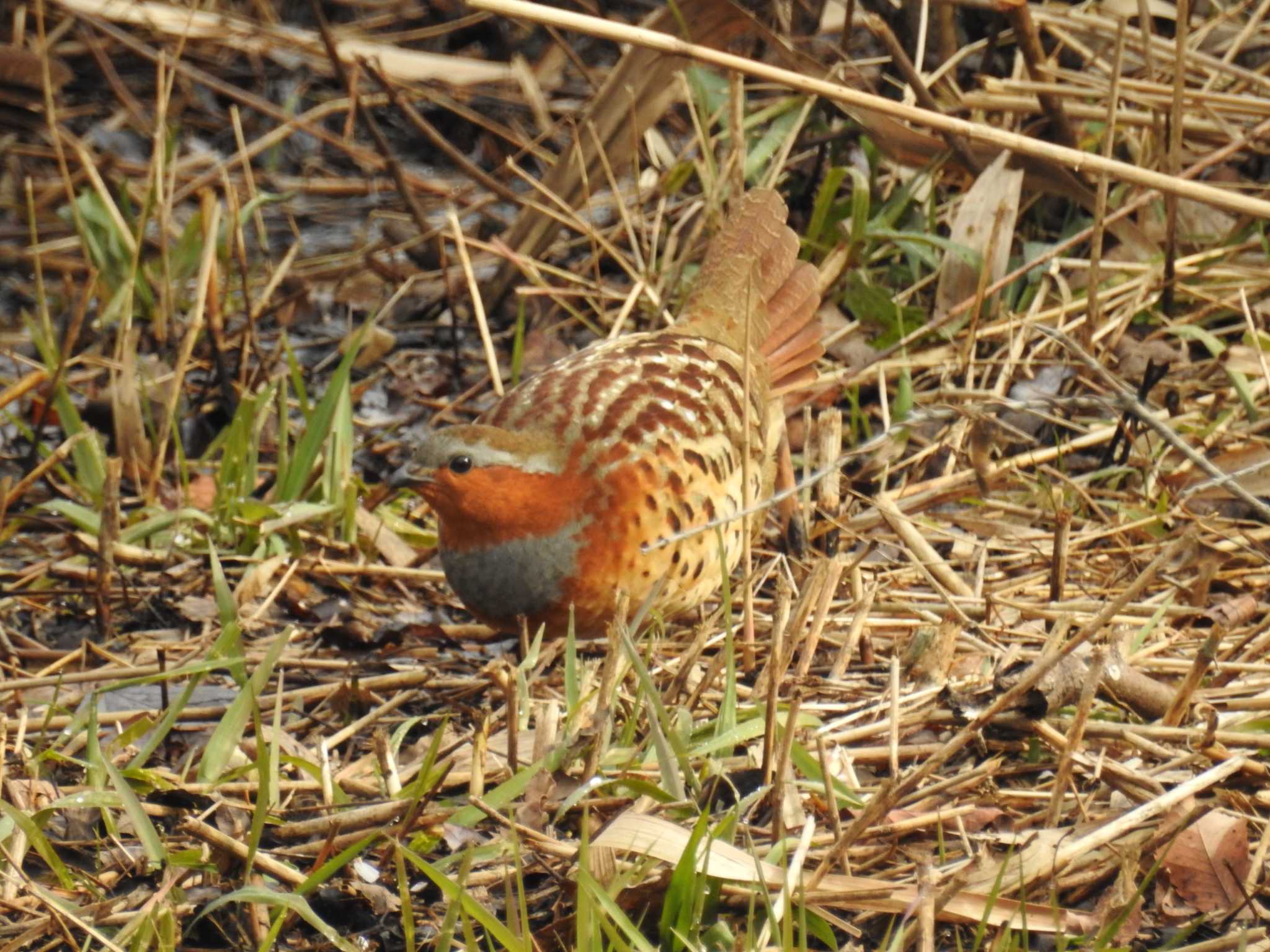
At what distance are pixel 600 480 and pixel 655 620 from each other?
14.9 inches

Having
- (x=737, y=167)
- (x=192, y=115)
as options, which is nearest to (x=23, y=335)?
(x=192, y=115)

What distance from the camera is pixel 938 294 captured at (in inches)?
209

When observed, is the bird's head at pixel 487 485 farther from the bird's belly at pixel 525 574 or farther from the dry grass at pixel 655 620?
the dry grass at pixel 655 620

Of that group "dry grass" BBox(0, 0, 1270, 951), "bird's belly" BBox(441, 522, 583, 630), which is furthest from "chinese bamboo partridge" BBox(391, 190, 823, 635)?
"dry grass" BBox(0, 0, 1270, 951)

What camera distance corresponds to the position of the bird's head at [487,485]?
390 cm

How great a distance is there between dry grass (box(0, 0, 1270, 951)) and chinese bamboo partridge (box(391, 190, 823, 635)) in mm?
196

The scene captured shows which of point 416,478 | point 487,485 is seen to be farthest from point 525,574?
point 416,478

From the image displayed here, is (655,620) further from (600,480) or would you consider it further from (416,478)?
(416,478)

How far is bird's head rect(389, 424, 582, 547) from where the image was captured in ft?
Answer: 12.8

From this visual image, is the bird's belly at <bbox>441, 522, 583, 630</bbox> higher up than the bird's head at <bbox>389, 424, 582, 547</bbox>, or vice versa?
the bird's head at <bbox>389, 424, 582, 547</bbox>

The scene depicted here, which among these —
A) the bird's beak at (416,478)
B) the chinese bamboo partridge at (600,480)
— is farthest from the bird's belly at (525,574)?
the bird's beak at (416,478)

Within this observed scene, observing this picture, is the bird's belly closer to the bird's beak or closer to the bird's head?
the bird's head

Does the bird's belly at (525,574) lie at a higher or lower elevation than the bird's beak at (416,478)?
lower

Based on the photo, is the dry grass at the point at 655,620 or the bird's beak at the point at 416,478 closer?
the dry grass at the point at 655,620
